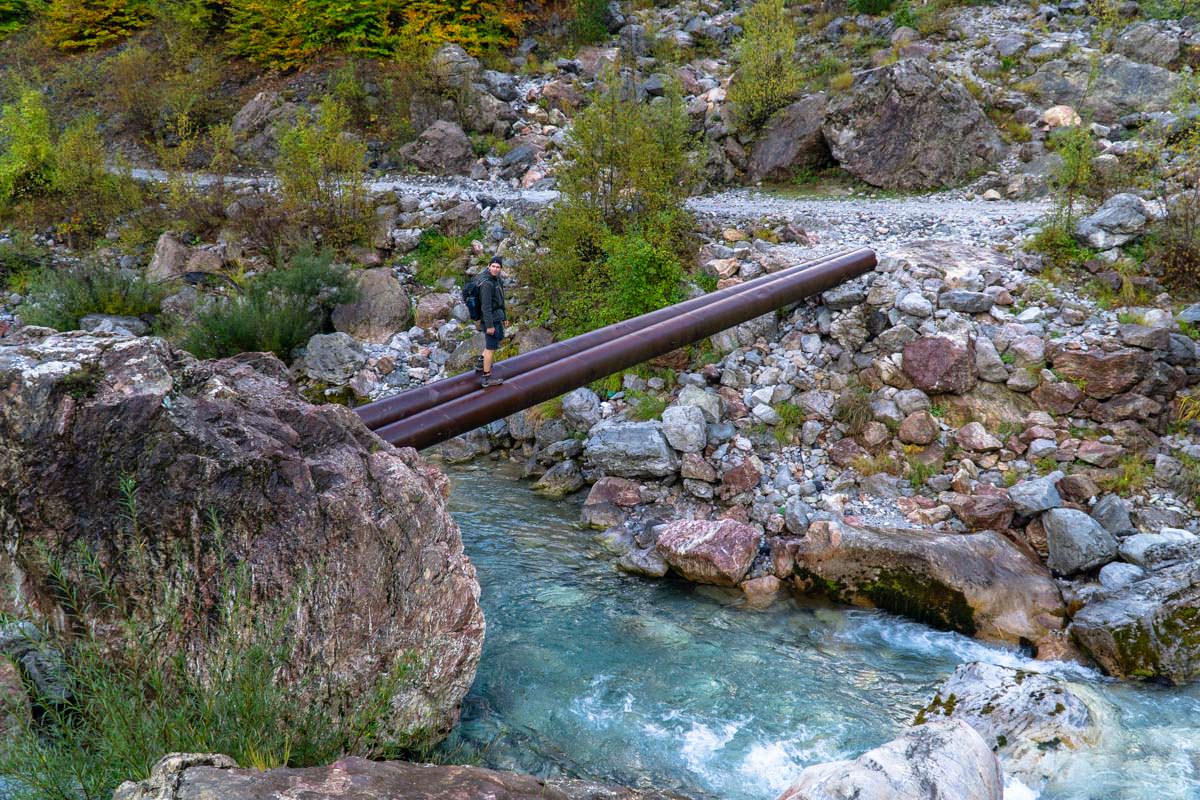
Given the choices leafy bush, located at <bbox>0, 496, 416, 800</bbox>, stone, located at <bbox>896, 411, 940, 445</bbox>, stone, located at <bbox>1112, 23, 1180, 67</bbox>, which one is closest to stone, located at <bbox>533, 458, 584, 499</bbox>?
stone, located at <bbox>896, 411, 940, 445</bbox>

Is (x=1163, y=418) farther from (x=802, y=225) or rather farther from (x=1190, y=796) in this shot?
(x=802, y=225)

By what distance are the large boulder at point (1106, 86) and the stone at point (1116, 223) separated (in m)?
6.27

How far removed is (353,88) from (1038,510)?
815 inches

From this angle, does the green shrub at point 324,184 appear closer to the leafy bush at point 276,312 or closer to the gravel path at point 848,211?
the gravel path at point 848,211

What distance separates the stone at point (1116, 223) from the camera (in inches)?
446

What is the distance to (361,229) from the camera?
631 inches

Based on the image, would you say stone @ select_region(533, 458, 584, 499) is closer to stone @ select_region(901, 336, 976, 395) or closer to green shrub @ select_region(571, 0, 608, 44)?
stone @ select_region(901, 336, 976, 395)

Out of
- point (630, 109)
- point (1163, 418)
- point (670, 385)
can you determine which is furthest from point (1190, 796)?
point (630, 109)

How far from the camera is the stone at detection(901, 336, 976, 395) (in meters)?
9.77

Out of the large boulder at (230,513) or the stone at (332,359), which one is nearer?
the large boulder at (230,513)

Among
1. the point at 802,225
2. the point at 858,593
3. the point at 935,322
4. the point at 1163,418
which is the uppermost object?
the point at 802,225

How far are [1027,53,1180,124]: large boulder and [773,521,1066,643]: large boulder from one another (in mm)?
13500

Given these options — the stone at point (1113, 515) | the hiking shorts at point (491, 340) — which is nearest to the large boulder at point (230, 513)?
the hiking shorts at point (491, 340)

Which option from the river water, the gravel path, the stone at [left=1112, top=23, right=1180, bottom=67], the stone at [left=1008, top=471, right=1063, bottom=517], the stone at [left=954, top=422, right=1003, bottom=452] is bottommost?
the river water
